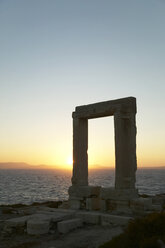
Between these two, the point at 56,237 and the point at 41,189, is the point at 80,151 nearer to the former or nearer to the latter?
the point at 56,237

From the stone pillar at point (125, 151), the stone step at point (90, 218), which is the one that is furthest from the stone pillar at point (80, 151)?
the stone step at point (90, 218)

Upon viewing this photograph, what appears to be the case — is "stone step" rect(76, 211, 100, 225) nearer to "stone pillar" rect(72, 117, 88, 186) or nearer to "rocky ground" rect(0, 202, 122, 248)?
"rocky ground" rect(0, 202, 122, 248)

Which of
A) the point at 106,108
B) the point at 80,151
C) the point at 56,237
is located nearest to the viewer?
the point at 56,237

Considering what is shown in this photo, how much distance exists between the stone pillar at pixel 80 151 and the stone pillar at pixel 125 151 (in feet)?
7.30

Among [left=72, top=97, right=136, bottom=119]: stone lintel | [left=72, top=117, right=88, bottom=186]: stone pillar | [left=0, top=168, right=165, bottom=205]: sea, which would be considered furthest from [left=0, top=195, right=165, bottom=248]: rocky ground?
[left=0, top=168, right=165, bottom=205]: sea

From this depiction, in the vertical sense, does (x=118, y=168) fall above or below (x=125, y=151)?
below

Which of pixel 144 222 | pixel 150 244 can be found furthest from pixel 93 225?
pixel 150 244

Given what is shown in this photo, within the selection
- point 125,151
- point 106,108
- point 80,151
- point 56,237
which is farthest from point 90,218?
point 106,108

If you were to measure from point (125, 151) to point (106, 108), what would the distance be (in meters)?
2.14

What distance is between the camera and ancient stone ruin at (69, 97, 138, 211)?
1222 centimetres

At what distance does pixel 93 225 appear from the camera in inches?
427

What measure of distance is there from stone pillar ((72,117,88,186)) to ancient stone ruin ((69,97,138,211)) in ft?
0.16

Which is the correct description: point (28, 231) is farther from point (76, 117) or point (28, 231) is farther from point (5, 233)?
point (76, 117)

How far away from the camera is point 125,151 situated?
1255cm
